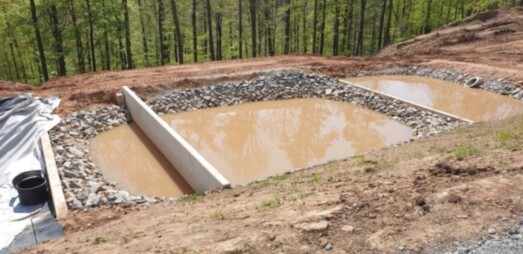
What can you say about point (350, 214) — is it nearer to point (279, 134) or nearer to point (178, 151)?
point (178, 151)

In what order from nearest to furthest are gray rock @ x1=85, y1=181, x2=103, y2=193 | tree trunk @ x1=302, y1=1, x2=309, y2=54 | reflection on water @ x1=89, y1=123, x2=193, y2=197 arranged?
gray rock @ x1=85, y1=181, x2=103, y2=193 < reflection on water @ x1=89, y1=123, x2=193, y2=197 < tree trunk @ x1=302, y1=1, x2=309, y2=54

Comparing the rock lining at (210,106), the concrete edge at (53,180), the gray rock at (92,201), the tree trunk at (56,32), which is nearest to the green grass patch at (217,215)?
the rock lining at (210,106)

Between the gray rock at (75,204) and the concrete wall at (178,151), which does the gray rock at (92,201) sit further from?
the concrete wall at (178,151)

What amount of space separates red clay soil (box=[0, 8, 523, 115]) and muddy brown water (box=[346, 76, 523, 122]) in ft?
3.95

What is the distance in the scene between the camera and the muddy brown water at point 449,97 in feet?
39.9

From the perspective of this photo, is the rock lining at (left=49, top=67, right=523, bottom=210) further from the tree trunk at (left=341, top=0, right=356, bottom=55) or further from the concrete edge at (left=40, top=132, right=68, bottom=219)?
the tree trunk at (left=341, top=0, right=356, bottom=55)

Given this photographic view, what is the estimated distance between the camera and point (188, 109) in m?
13.2

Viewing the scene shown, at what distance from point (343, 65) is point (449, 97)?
4.95 meters

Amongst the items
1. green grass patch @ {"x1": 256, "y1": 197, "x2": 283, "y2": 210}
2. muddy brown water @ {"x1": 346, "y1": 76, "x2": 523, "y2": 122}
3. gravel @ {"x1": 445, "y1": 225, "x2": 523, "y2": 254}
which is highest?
gravel @ {"x1": 445, "y1": 225, "x2": 523, "y2": 254}

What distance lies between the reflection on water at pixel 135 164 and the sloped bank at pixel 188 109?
1.10 ft

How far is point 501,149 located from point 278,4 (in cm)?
2897

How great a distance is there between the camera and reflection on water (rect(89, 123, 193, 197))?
8.51 m

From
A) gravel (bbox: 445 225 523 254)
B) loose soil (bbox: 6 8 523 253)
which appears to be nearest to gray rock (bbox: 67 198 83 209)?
loose soil (bbox: 6 8 523 253)

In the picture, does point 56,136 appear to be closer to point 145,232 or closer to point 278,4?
point 145,232
